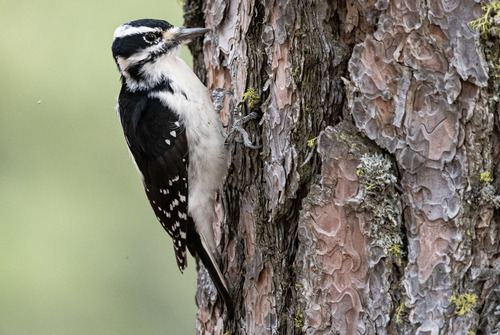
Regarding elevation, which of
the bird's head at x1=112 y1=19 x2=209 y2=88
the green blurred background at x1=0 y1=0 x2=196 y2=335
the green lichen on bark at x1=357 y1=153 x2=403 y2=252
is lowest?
the green blurred background at x1=0 y1=0 x2=196 y2=335

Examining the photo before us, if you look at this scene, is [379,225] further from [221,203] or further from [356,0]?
[221,203]

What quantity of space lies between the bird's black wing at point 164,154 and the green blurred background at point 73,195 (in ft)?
6.80

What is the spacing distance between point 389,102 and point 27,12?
4.59 m

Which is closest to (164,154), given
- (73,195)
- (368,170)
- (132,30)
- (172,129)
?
(172,129)

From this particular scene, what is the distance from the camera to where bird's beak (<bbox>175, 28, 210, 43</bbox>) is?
11.5ft

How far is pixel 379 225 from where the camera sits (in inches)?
93.5

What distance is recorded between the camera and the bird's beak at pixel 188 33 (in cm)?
351

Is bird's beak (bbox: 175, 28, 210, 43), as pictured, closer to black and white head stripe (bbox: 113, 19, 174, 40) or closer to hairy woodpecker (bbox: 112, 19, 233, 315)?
hairy woodpecker (bbox: 112, 19, 233, 315)

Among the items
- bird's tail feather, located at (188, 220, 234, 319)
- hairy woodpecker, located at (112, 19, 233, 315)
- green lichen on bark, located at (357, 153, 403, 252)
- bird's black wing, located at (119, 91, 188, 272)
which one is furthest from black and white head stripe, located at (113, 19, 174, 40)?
green lichen on bark, located at (357, 153, 403, 252)

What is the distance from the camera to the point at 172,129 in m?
3.61

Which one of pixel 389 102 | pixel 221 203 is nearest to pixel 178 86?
pixel 221 203

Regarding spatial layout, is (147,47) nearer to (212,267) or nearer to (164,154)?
(164,154)

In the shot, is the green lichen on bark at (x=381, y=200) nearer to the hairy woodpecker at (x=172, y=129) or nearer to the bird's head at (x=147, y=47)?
the hairy woodpecker at (x=172, y=129)

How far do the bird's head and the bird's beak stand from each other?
0.08 ft
